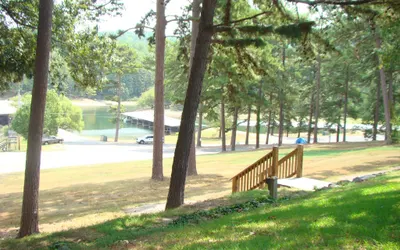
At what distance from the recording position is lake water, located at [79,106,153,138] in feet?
265

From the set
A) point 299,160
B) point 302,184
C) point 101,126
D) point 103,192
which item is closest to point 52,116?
point 103,192

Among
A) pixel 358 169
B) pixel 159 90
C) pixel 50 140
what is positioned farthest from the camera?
pixel 50 140

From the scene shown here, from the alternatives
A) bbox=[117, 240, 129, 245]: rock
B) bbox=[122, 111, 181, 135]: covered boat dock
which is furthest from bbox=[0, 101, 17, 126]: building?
bbox=[117, 240, 129, 245]: rock

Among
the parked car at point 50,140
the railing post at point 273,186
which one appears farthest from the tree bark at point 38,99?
the parked car at point 50,140

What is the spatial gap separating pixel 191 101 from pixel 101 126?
9243 centimetres

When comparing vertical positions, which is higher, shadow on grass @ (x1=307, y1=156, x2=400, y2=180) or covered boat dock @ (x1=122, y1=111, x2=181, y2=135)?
covered boat dock @ (x1=122, y1=111, x2=181, y2=135)

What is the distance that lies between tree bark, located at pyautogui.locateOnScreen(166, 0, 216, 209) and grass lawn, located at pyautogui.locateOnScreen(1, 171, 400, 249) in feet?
3.53

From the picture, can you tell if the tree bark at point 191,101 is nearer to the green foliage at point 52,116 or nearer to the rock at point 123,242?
the rock at point 123,242

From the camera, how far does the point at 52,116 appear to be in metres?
53.7

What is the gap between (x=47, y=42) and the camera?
7617 mm

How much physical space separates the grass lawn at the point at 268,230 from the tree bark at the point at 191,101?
1077 mm

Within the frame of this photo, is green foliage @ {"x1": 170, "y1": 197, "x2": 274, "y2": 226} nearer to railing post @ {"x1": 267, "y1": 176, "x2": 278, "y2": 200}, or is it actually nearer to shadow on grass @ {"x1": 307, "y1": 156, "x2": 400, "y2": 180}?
railing post @ {"x1": 267, "y1": 176, "x2": 278, "y2": 200}

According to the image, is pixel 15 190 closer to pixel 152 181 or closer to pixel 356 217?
pixel 152 181

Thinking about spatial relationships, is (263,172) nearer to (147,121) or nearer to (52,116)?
(52,116)
